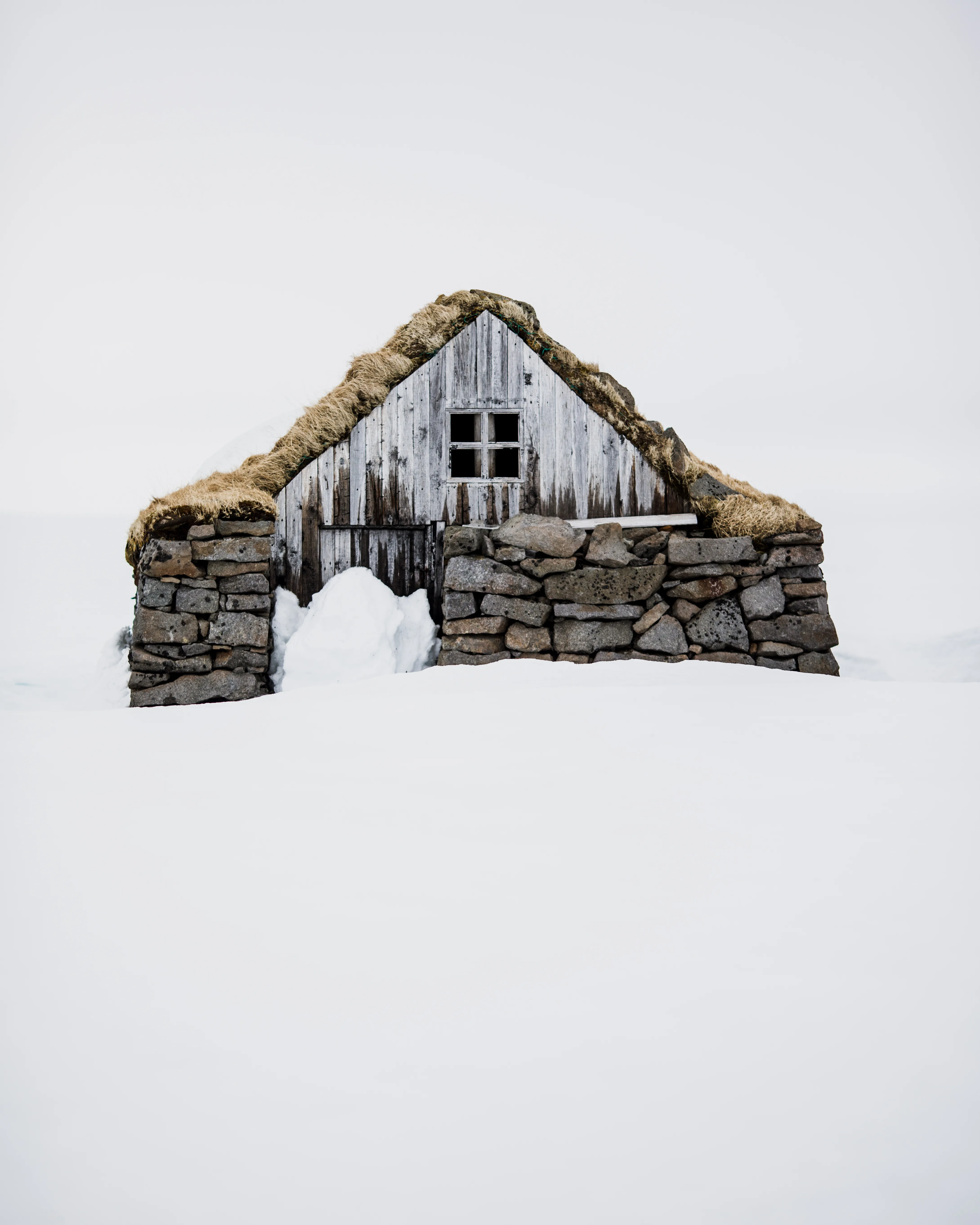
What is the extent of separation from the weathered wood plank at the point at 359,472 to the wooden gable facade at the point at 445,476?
0.4 inches

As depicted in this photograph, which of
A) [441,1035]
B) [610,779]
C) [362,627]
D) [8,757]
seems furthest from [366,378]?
[441,1035]

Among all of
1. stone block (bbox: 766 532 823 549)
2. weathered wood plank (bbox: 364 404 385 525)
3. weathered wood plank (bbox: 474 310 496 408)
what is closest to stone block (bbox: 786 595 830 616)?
stone block (bbox: 766 532 823 549)

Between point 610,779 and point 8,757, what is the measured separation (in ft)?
10.4

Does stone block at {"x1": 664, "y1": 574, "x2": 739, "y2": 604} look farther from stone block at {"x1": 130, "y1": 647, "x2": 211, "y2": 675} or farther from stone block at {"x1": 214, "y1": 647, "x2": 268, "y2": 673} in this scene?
stone block at {"x1": 130, "y1": 647, "x2": 211, "y2": 675}

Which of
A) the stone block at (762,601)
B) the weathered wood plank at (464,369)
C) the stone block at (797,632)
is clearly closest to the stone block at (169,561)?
the weathered wood plank at (464,369)

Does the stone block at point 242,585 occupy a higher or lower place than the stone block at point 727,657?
higher

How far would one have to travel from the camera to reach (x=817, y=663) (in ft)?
30.8

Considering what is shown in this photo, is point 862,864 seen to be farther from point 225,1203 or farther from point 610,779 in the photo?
point 225,1203

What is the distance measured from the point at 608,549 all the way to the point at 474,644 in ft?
5.93

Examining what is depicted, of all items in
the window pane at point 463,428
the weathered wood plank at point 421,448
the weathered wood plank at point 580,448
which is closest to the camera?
the weathered wood plank at point 421,448

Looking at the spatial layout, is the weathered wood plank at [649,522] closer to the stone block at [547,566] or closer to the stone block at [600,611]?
the stone block at [547,566]

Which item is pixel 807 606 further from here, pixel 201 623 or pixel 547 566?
pixel 201 623

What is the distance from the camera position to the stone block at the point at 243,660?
9062 millimetres

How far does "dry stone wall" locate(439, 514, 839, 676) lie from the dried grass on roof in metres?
0.42
